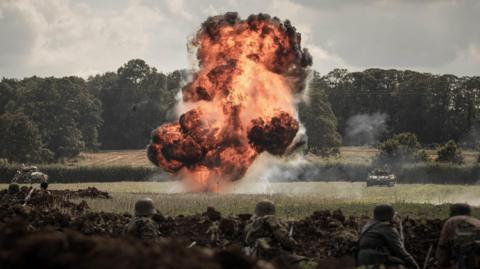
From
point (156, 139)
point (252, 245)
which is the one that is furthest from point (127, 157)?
point (252, 245)

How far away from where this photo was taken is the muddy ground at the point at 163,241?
27.3 feet

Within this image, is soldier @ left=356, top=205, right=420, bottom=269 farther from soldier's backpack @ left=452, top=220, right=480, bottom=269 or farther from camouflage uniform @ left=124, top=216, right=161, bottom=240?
camouflage uniform @ left=124, top=216, right=161, bottom=240

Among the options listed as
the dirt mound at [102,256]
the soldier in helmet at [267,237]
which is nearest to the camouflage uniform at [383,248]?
the soldier in helmet at [267,237]

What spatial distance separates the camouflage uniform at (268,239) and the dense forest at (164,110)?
88834mm

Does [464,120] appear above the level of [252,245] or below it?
above

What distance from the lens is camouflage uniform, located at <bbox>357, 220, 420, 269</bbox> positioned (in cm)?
1369

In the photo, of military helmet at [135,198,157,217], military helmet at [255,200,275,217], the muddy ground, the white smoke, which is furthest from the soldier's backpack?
the white smoke

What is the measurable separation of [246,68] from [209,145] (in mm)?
5940

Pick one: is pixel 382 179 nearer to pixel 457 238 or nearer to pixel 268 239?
pixel 457 238

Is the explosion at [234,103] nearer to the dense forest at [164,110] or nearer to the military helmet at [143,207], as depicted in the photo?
the military helmet at [143,207]

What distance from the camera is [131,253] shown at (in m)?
8.16

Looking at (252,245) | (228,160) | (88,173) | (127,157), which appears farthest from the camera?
(127,157)

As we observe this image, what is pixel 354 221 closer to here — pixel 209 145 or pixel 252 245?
pixel 252 245

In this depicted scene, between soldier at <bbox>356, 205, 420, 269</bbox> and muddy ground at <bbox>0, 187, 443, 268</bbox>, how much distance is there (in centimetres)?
127
